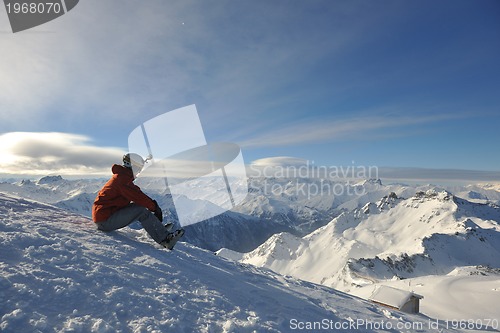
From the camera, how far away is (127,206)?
916cm

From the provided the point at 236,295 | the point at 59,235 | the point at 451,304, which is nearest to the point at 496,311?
the point at 451,304

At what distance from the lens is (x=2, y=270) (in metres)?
5.52

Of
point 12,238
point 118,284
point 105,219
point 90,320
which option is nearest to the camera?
point 90,320

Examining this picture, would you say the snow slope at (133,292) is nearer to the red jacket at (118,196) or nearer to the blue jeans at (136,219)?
the blue jeans at (136,219)

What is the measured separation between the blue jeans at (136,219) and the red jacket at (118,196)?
0.54 ft

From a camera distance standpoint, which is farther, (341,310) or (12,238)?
(341,310)

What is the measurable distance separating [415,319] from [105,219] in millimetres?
9289

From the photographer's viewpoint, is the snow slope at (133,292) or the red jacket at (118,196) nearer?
the snow slope at (133,292)

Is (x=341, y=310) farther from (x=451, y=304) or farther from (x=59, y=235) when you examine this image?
(x=451, y=304)

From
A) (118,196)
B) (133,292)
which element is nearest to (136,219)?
(118,196)

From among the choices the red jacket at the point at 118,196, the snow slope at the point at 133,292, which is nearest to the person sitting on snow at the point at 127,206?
the red jacket at the point at 118,196

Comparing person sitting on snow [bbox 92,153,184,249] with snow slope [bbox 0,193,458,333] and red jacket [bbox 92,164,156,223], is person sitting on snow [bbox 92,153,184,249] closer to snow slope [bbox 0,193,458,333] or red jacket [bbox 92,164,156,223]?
red jacket [bbox 92,164,156,223]

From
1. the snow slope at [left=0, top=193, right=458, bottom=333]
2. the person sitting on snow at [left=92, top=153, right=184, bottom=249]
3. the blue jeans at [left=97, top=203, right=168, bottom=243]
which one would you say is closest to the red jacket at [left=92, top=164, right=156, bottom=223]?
the person sitting on snow at [left=92, top=153, right=184, bottom=249]

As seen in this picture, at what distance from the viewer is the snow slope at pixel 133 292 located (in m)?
5.01
